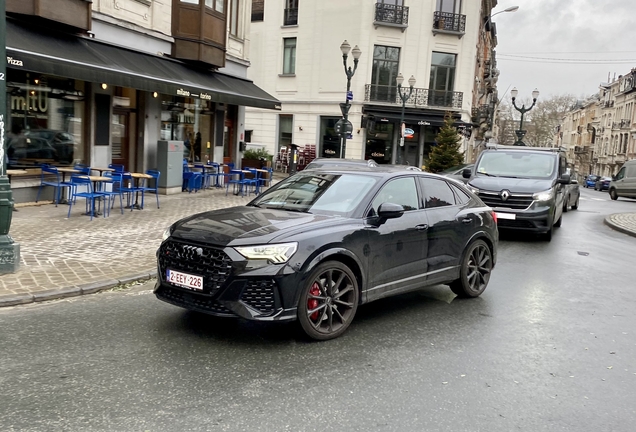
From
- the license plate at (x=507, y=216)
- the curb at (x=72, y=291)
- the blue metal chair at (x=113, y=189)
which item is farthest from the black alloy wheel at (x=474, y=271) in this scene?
the blue metal chair at (x=113, y=189)

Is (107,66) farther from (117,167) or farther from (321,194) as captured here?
(321,194)

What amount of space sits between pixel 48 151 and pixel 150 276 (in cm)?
725

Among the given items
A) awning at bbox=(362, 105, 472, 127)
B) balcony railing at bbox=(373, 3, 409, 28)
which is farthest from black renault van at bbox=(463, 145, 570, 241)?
balcony railing at bbox=(373, 3, 409, 28)

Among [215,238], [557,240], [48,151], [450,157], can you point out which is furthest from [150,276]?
[450,157]

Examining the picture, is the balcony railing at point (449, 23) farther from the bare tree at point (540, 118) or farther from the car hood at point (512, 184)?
the bare tree at point (540, 118)

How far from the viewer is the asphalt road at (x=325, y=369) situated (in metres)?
3.62

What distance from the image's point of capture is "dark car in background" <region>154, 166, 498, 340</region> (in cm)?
471

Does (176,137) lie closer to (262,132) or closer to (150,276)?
(150,276)

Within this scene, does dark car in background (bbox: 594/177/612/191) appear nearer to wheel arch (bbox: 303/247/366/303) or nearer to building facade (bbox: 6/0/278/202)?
building facade (bbox: 6/0/278/202)

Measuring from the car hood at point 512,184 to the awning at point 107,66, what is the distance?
7905 millimetres

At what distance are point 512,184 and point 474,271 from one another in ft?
17.7

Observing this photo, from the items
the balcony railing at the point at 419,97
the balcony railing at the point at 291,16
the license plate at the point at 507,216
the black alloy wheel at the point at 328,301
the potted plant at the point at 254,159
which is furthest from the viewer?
the balcony railing at the point at 291,16

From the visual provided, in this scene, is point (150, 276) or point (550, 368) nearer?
point (550, 368)

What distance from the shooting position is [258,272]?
Result: 15.3ft
